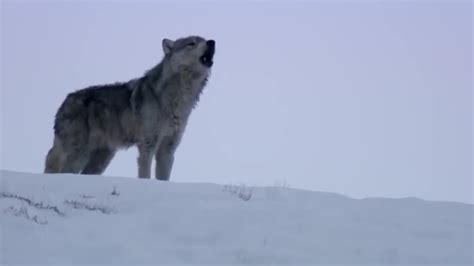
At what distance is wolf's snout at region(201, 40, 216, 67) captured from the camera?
1250cm

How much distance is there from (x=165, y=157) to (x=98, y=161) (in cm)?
173

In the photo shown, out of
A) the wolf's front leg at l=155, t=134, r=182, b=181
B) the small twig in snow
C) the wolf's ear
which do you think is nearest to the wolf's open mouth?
the wolf's ear

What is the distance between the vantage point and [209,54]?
41.2 feet

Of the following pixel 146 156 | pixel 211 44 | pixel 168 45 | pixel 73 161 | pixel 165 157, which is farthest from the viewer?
pixel 73 161

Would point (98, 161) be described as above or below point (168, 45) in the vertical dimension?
below

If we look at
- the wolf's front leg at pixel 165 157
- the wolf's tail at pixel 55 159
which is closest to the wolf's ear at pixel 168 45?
the wolf's front leg at pixel 165 157

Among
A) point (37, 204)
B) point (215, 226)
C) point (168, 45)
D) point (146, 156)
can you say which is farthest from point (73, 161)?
point (215, 226)

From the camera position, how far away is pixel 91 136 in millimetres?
12984

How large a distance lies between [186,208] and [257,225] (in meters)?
0.92

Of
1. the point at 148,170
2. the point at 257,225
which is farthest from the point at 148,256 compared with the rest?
the point at 148,170

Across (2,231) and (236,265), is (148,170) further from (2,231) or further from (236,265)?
(236,265)

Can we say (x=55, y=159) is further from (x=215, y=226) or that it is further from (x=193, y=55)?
(x=215, y=226)

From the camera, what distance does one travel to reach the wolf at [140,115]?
1234cm

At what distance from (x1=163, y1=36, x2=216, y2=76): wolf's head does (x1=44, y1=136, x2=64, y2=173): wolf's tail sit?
2480 mm
